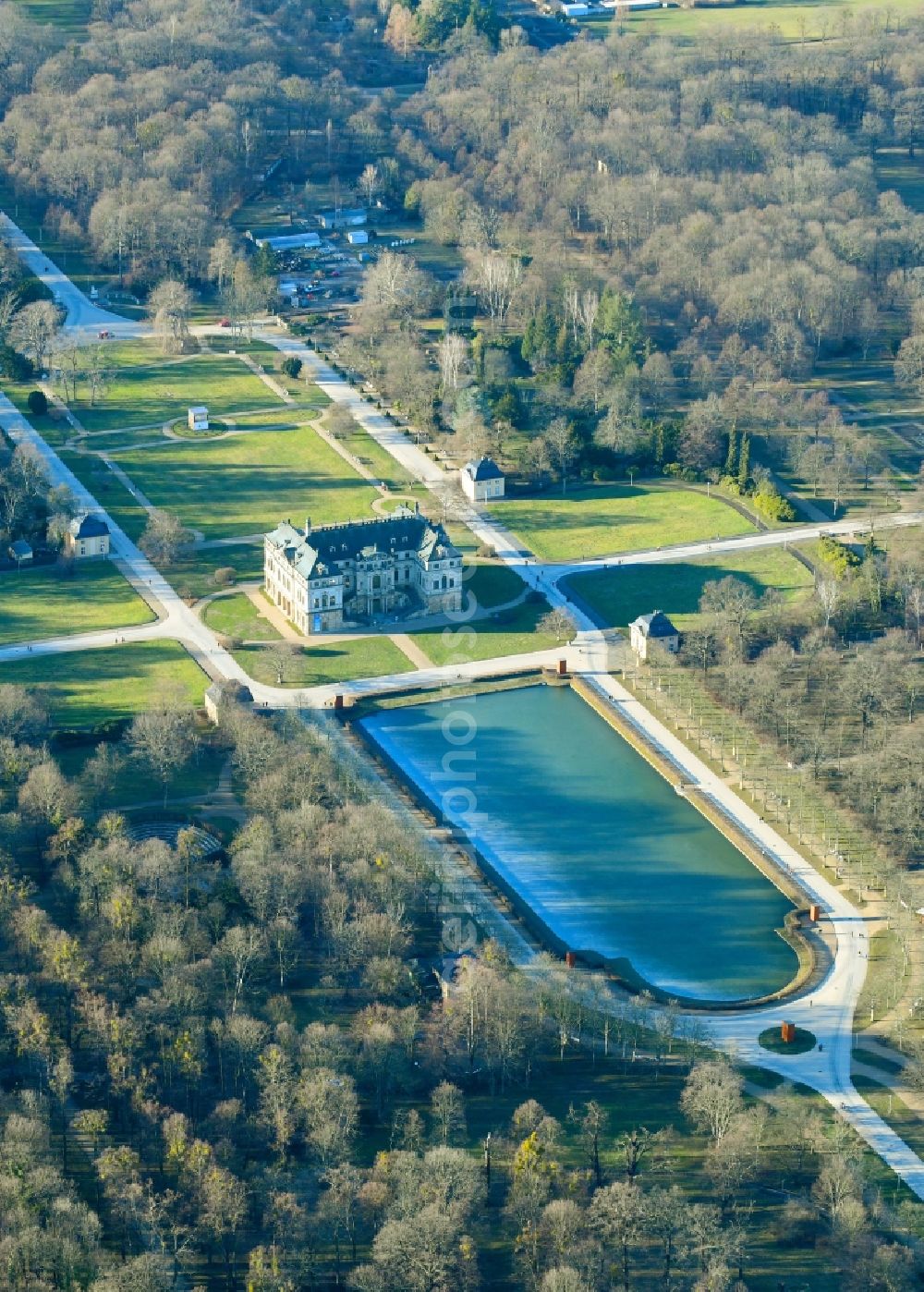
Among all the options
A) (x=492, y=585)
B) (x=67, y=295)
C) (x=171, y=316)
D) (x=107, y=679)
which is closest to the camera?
(x=107, y=679)

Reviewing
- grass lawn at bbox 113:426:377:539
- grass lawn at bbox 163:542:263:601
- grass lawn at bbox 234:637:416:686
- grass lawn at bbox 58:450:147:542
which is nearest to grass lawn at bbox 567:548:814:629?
grass lawn at bbox 234:637:416:686

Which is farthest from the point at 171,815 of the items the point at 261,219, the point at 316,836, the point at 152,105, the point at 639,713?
the point at 152,105

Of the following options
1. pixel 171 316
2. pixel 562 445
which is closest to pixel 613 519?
pixel 562 445

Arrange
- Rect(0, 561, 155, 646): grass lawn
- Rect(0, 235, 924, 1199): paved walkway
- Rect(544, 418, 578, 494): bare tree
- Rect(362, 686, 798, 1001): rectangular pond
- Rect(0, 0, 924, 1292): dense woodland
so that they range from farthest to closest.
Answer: Rect(544, 418, 578, 494): bare tree < Rect(0, 561, 155, 646): grass lawn < Rect(362, 686, 798, 1001): rectangular pond < Rect(0, 235, 924, 1199): paved walkway < Rect(0, 0, 924, 1292): dense woodland

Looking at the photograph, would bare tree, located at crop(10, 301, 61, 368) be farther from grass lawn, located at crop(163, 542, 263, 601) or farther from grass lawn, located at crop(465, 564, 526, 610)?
grass lawn, located at crop(465, 564, 526, 610)

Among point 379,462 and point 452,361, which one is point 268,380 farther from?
point 379,462

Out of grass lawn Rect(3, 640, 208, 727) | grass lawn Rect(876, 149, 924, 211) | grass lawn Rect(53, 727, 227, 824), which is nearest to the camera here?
grass lawn Rect(53, 727, 227, 824)
